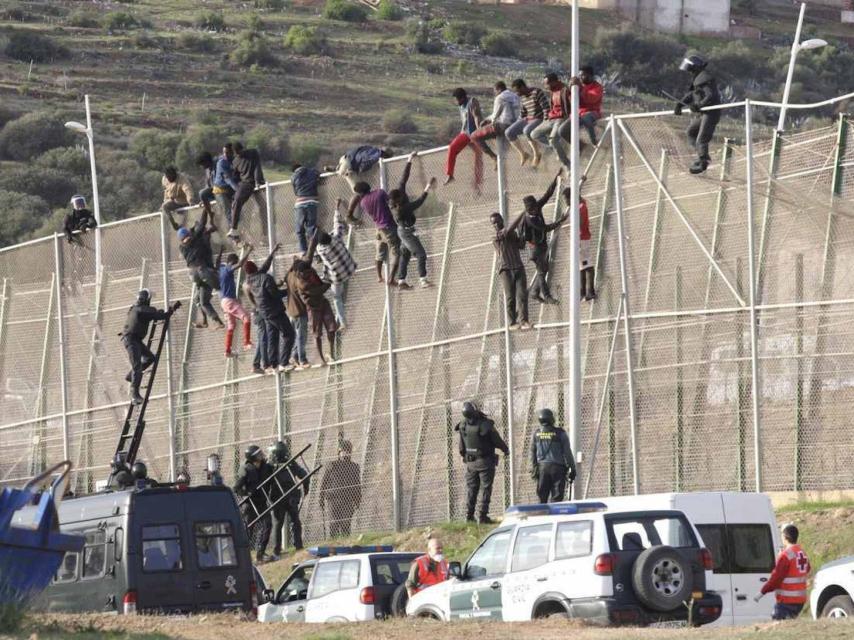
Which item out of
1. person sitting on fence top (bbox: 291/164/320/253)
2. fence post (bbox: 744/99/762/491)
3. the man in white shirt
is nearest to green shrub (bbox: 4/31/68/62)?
person sitting on fence top (bbox: 291/164/320/253)

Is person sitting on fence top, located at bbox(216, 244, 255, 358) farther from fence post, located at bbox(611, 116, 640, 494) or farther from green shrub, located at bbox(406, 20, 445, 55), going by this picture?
green shrub, located at bbox(406, 20, 445, 55)

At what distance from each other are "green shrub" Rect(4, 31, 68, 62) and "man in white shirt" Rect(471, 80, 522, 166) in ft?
242

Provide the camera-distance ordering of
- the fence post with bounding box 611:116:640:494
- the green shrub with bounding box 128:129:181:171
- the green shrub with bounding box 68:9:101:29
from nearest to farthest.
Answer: the fence post with bounding box 611:116:640:494, the green shrub with bounding box 128:129:181:171, the green shrub with bounding box 68:9:101:29

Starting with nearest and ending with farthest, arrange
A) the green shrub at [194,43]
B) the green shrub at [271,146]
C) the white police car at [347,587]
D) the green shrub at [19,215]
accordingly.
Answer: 1. the white police car at [347,587]
2. the green shrub at [19,215]
3. the green shrub at [271,146]
4. the green shrub at [194,43]

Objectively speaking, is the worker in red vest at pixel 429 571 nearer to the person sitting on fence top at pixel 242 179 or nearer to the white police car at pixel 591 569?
the white police car at pixel 591 569

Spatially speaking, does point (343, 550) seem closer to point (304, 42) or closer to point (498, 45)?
point (304, 42)

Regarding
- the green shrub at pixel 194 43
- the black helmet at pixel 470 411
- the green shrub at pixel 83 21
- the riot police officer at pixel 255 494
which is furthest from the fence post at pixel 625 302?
the green shrub at pixel 83 21

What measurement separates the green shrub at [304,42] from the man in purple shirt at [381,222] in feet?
255

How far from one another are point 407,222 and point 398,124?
203ft

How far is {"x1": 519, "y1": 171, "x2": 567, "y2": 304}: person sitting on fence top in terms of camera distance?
28.6 m

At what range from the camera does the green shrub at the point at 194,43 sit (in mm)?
105438

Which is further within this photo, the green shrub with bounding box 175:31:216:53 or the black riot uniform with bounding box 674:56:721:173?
the green shrub with bounding box 175:31:216:53

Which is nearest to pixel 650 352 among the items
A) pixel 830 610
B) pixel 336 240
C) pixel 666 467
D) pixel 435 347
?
pixel 666 467

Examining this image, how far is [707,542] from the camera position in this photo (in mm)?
21125
